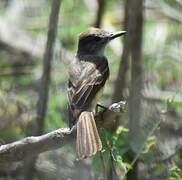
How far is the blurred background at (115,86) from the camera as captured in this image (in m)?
4.49

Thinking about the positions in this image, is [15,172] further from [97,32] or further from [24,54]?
[24,54]

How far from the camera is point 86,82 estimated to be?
4.23 m

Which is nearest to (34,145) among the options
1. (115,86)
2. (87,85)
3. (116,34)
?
(87,85)

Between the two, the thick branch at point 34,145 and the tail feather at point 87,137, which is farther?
the thick branch at point 34,145

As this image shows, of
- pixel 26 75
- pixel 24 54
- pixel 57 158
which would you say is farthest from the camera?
pixel 24 54

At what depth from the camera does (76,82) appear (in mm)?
4262

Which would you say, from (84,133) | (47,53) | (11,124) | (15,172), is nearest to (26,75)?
(11,124)

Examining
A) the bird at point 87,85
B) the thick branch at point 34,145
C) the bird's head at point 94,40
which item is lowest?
the thick branch at point 34,145

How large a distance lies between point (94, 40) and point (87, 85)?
3.23 feet

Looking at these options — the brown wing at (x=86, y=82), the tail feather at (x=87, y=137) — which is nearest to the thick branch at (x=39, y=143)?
the tail feather at (x=87, y=137)

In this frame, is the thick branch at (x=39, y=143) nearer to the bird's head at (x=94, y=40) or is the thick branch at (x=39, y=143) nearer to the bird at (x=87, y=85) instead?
the bird at (x=87, y=85)

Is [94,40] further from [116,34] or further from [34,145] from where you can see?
[34,145]

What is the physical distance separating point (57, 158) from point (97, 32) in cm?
167

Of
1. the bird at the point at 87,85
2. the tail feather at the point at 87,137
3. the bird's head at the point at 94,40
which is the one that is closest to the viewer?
the tail feather at the point at 87,137
